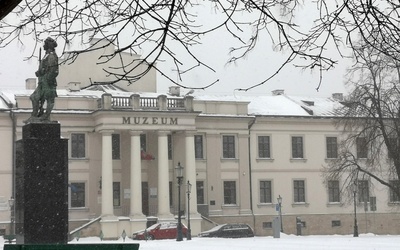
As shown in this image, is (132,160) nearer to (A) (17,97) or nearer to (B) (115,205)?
(B) (115,205)

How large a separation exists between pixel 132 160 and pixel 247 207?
849 centimetres

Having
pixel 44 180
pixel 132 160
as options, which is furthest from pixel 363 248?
pixel 132 160

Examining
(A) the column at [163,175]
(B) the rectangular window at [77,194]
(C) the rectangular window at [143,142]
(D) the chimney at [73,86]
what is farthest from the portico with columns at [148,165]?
(D) the chimney at [73,86]

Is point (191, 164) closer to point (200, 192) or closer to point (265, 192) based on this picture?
point (200, 192)

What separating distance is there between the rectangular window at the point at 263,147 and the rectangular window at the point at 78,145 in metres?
11.3

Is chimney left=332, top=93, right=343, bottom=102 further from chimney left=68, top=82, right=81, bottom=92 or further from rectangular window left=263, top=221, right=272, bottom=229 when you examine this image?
chimney left=68, top=82, right=81, bottom=92

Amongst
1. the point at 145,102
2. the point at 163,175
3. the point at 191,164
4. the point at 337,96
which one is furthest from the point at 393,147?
the point at 337,96

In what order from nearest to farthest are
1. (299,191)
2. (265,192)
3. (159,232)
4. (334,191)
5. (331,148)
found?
(159,232) → (265,192) → (299,191) → (334,191) → (331,148)

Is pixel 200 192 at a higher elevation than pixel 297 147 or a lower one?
lower

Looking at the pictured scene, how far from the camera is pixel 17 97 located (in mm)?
44531

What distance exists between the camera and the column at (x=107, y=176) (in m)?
44.3

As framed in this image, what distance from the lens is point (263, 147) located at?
50.6 metres

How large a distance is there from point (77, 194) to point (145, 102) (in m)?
6.54

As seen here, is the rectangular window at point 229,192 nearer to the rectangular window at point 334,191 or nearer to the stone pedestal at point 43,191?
the rectangular window at point 334,191
